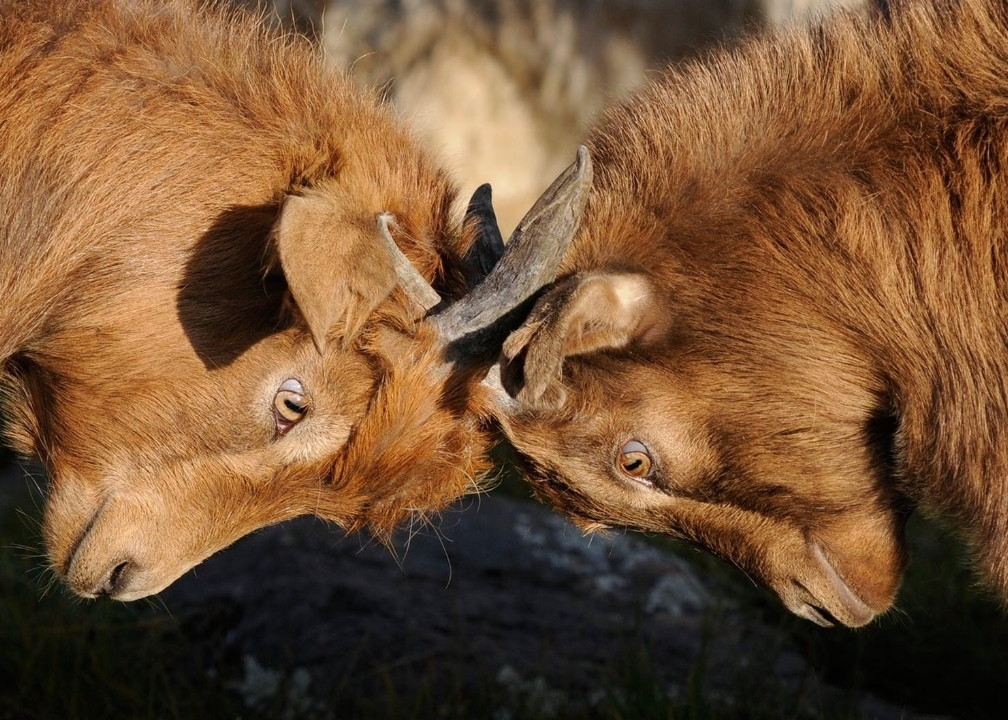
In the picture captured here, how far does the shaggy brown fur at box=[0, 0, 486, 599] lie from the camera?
12.4 ft

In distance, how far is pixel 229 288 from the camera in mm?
3812

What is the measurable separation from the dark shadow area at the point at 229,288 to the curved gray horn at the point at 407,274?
1.17 feet

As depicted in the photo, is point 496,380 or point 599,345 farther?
point 496,380

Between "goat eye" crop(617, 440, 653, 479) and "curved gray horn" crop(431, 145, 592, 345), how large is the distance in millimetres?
572

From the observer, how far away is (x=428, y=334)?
3.84 metres

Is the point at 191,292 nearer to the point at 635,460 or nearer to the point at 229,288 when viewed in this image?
the point at 229,288

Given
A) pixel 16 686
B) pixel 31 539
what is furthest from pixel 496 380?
pixel 31 539

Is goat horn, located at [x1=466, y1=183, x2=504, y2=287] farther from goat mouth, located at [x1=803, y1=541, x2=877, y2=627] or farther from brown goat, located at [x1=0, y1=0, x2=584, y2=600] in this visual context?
goat mouth, located at [x1=803, y1=541, x2=877, y2=627]

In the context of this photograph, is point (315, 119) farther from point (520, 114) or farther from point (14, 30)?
point (520, 114)

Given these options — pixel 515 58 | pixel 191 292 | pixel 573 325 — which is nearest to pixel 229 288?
pixel 191 292

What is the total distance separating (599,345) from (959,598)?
118 inches

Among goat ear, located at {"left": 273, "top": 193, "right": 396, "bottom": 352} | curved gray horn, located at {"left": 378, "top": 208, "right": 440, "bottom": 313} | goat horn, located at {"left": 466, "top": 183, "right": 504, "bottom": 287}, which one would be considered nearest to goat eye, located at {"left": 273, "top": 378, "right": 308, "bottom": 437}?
goat ear, located at {"left": 273, "top": 193, "right": 396, "bottom": 352}

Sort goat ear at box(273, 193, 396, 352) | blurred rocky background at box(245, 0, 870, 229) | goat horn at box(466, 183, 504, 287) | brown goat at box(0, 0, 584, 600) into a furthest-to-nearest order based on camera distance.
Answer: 1. blurred rocky background at box(245, 0, 870, 229)
2. goat horn at box(466, 183, 504, 287)
3. brown goat at box(0, 0, 584, 600)
4. goat ear at box(273, 193, 396, 352)

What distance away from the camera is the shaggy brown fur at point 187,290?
3.77m
